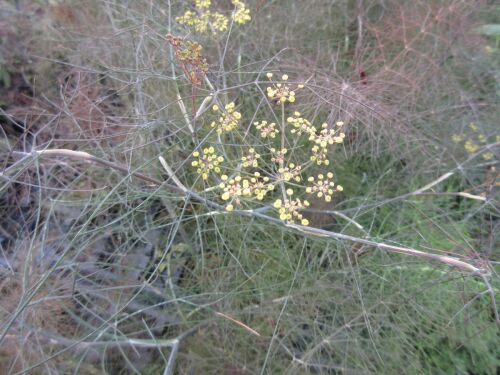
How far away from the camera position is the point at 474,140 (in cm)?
231

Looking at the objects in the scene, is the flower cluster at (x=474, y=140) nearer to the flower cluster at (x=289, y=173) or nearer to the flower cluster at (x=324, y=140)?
the flower cluster at (x=324, y=140)

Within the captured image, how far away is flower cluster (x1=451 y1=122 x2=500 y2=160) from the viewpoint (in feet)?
7.09

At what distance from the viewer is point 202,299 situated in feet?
6.57

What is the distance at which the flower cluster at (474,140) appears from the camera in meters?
2.16

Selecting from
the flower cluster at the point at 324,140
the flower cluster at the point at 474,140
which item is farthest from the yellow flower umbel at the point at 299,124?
the flower cluster at the point at 474,140

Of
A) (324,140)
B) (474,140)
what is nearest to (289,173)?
(324,140)

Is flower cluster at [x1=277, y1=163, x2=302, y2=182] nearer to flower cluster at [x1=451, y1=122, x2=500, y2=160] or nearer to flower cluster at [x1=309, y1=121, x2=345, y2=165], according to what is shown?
flower cluster at [x1=309, y1=121, x2=345, y2=165]

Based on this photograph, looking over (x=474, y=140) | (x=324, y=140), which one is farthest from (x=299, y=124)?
(x=474, y=140)

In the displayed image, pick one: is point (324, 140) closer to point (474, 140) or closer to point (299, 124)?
point (299, 124)

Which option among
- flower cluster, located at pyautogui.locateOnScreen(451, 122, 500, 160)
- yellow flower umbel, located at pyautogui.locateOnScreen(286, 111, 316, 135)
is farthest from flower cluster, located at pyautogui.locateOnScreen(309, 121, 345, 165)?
flower cluster, located at pyautogui.locateOnScreen(451, 122, 500, 160)

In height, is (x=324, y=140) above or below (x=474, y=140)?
above

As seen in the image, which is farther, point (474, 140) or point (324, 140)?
point (474, 140)

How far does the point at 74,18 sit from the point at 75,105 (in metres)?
0.81

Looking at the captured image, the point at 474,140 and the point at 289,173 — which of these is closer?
the point at 289,173
